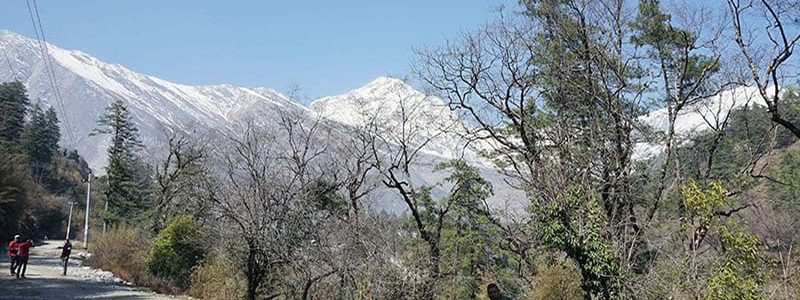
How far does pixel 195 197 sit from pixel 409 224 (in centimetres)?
1000

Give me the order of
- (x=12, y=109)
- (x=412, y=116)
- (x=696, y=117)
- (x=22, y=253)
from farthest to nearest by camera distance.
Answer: (x=12, y=109)
(x=412, y=116)
(x=22, y=253)
(x=696, y=117)

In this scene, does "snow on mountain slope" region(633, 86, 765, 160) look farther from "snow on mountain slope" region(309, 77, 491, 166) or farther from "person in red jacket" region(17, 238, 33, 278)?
"person in red jacket" region(17, 238, 33, 278)

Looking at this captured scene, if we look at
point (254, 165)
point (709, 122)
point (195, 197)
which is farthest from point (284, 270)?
point (709, 122)

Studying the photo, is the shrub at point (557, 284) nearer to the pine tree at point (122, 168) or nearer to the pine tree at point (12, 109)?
the pine tree at point (122, 168)

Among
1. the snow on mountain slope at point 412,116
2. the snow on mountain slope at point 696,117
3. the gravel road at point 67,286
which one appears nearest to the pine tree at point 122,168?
the gravel road at point 67,286

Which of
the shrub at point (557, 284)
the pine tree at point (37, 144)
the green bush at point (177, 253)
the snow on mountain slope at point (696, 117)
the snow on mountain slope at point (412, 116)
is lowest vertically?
the shrub at point (557, 284)

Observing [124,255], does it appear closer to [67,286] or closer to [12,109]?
[67,286]

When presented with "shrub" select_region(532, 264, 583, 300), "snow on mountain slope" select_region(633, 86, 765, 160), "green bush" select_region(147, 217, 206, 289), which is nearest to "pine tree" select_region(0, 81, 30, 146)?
"green bush" select_region(147, 217, 206, 289)

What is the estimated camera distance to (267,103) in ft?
80.9

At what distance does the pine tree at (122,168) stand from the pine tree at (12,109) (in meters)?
11.6

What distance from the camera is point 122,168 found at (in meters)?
51.4

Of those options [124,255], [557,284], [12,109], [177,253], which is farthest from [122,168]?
[557,284]

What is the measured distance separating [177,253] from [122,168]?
32.1m

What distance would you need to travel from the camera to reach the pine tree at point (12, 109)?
62.2 m
